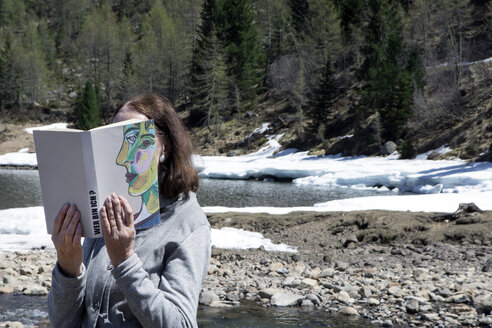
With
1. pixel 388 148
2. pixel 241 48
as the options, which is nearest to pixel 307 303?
pixel 388 148

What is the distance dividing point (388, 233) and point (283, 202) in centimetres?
905

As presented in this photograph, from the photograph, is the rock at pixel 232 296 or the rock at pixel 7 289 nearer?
the rock at pixel 232 296

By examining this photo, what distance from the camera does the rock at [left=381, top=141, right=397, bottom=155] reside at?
33094 millimetres

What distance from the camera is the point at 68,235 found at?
1592 millimetres

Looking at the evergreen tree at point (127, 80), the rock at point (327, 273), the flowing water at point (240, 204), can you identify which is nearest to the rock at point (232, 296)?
the flowing water at point (240, 204)

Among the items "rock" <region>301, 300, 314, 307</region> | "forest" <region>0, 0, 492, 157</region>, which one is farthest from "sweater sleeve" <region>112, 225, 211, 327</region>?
"forest" <region>0, 0, 492, 157</region>

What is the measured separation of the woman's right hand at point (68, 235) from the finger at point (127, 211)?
0.47 ft

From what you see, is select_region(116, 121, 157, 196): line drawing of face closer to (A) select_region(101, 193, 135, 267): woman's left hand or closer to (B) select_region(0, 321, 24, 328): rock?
(A) select_region(101, 193, 135, 267): woman's left hand

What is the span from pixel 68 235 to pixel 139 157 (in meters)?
0.33

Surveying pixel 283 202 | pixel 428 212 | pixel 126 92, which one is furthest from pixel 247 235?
pixel 126 92

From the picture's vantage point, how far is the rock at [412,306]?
6863mm

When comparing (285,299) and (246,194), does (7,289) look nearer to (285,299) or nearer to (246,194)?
(285,299)

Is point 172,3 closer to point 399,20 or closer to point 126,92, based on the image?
point 126,92

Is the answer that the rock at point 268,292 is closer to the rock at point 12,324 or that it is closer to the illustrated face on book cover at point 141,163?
the rock at point 12,324
